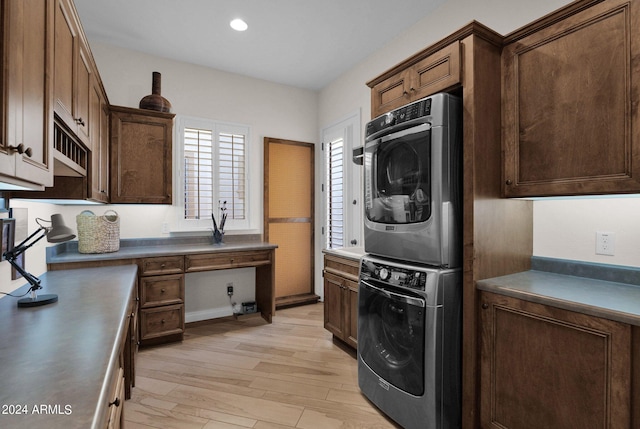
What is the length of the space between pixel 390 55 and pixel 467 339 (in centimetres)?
281

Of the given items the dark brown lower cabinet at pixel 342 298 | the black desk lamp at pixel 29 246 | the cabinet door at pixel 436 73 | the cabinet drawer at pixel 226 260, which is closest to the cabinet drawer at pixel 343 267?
the dark brown lower cabinet at pixel 342 298

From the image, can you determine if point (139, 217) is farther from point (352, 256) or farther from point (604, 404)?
point (604, 404)

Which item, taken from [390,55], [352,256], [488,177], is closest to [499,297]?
[488,177]

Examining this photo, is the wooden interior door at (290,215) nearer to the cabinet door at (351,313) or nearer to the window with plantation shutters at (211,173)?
the window with plantation shutters at (211,173)

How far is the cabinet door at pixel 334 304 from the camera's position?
2.87 m

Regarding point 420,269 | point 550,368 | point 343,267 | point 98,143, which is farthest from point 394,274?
point 98,143

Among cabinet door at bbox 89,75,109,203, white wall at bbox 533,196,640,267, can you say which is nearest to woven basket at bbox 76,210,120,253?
cabinet door at bbox 89,75,109,203

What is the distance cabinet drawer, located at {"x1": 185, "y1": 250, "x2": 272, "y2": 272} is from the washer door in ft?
5.40

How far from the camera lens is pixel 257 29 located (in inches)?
117

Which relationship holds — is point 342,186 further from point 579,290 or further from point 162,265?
point 579,290

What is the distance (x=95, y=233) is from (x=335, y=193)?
2625 millimetres

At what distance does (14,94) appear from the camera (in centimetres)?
85

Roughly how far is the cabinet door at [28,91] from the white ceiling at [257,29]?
1895 mm

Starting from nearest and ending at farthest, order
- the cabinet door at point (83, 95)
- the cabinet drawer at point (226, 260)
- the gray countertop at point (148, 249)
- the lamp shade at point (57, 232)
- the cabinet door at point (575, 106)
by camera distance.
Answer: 1. the cabinet door at point (575, 106)
2. the lamp shade at point (57, 232)
3. the cabinet door at point (83, 95)
4. the gray countertop at point (148, 249)
5. the cabinet drawer at point (226, 260)
